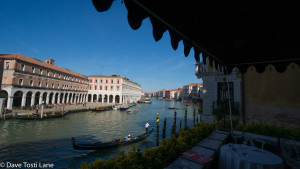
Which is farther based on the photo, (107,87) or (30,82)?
(107,87)

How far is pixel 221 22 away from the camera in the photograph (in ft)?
8.05

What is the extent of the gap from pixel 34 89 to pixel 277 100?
40412mm

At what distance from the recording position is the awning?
1.84 meters

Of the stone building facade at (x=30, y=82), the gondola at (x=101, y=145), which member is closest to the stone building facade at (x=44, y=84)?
the stone building facade at (x=30, y=82)

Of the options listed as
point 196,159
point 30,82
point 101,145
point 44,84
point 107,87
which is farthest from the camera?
point 107,87

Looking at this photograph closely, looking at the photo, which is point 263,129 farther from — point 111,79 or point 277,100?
point 111,79

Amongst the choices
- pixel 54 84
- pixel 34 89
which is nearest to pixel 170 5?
pixel 34 89

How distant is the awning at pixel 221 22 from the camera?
72.5 inches

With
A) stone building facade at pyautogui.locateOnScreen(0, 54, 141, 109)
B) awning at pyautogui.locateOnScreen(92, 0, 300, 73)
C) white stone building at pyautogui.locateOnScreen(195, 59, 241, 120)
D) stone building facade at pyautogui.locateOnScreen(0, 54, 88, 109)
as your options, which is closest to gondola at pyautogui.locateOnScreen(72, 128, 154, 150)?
white stone building at pyautogui.locateOnScreen(195, 59, 241, 120)

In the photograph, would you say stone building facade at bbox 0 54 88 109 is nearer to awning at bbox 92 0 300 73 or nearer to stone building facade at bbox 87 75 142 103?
stone building facade at bbox 87 75 142 103

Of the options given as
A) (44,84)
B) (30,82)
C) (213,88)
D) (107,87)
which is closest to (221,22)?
(213,88)

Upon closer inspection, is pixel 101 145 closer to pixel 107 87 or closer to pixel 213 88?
pixel 213 88

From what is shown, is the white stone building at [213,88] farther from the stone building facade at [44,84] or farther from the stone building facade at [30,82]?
the stone building facade at [30,82]

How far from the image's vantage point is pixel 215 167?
4.25 m
